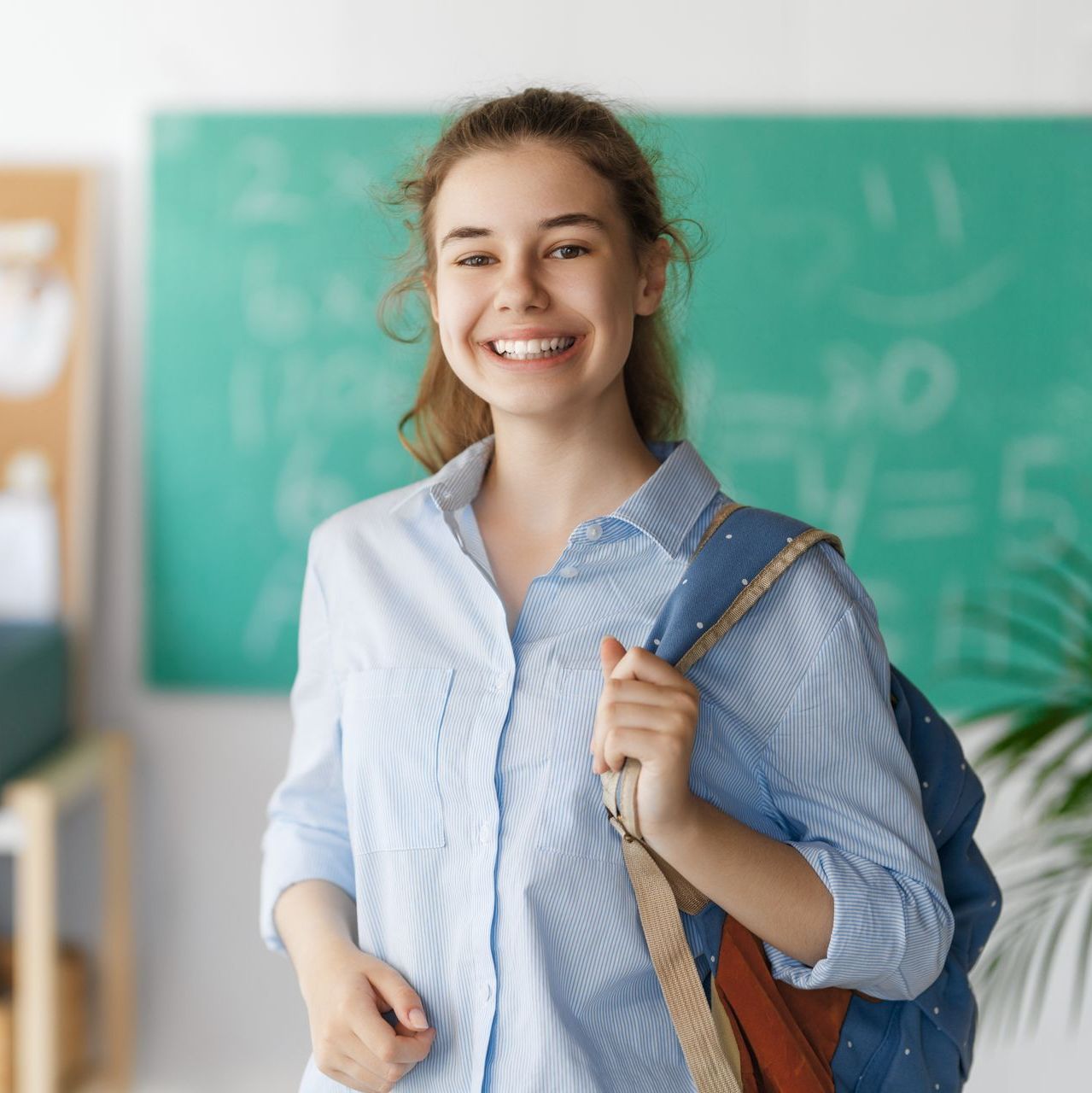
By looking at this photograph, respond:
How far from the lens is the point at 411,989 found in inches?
40.7

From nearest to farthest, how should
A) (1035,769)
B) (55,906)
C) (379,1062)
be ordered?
1. (379,1062)
2. (1035,769)
3. (55,906)

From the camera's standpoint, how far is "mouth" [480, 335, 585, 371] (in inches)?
41.2

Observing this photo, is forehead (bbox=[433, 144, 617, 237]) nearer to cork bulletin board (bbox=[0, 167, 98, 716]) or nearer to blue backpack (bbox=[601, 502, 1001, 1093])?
blue backpack (bbox=[601, 502, 1001, 1093])

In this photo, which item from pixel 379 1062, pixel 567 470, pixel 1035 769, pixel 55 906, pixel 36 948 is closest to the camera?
pixel 379 1062

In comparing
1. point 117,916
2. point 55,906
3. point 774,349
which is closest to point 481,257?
point 774,349

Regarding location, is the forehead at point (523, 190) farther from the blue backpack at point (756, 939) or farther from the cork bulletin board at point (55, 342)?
the cork bulletin board at point (55, 342)

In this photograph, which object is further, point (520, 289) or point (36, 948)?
point (36, 948)

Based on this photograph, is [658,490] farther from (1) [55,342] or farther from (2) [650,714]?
(1) [55,342]

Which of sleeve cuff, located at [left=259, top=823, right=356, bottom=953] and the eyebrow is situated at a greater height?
the eyebrow

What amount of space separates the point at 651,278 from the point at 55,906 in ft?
6.99

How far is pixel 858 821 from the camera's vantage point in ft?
3.24

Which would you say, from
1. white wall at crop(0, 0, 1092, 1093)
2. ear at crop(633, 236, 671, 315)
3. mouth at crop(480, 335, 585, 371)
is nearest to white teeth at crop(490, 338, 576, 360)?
mouth at crop(480, 335, 585, 371)

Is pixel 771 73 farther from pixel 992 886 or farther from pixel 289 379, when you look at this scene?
pixel 992 886

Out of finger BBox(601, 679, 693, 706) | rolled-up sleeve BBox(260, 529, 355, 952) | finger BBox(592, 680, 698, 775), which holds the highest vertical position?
finger BBox(601, 679, 693, 706)
